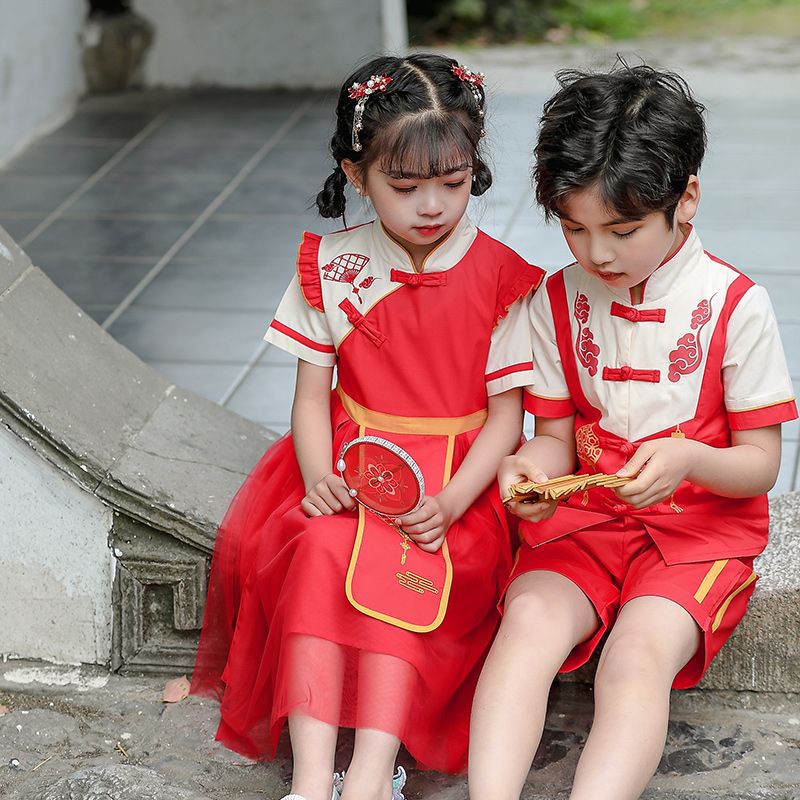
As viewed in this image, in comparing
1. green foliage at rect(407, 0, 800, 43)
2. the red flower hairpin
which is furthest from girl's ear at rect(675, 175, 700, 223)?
green foliage at rect(407, 0, 800, 43)

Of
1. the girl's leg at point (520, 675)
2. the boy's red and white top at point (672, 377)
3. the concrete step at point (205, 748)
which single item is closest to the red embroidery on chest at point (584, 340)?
the boy's red and white top at point (672, 377)

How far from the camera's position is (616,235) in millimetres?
2021

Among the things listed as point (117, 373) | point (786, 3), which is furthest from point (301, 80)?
point (117, 373)

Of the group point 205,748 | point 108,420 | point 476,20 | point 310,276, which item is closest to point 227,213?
point 108,420

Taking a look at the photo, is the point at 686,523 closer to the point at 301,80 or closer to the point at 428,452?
the point at 428,452

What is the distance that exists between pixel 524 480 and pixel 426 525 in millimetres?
184

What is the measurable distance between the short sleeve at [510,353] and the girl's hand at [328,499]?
1.03ft

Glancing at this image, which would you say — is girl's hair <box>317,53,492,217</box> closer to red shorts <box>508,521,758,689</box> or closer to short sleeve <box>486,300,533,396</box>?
short sleeve <box>486,300,533,396</box>

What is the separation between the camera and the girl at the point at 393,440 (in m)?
2.07

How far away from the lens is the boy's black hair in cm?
198

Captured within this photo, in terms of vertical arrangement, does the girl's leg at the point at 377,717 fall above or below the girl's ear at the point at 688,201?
below

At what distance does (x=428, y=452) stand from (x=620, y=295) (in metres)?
0.42

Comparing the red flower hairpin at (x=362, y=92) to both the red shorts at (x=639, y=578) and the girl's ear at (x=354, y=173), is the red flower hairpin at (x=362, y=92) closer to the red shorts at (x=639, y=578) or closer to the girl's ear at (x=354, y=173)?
the girl's ear at (x=354, y=173)

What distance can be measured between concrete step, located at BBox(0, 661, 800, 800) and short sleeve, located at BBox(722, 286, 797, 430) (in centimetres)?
56
